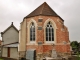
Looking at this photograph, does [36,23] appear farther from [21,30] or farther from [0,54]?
[0,54]

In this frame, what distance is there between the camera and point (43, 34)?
→ 867 inches

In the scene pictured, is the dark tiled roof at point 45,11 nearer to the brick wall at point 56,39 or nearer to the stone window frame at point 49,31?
the brick wall at point 56,39

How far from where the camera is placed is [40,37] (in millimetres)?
21859

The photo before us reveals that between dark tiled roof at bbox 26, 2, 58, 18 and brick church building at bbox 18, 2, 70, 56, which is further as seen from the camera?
dark tiled roof at bbox 26, 2, 58, 18

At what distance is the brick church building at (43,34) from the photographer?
2191cm

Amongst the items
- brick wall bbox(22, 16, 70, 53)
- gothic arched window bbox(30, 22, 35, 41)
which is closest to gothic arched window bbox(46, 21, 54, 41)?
brick wall bbox(22, 16, 70, 53)

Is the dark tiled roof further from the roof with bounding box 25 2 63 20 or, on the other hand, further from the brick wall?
the brick wall

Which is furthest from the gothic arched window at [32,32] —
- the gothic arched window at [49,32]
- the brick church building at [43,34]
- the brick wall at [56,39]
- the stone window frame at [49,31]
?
the gothic arched window at [49,32]

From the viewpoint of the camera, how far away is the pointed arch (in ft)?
73.8

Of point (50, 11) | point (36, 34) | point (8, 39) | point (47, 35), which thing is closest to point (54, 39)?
point (47, 35)

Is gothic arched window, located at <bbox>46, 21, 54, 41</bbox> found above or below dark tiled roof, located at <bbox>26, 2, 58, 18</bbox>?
below

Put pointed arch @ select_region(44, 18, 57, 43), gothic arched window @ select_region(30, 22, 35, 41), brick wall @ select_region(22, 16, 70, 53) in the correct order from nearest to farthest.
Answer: brick wall @ select_region(22, 16, 70, 53)
pointed arch @ select_region(44, 18, 57, 43)
gothic arched window @ select_region(30, 22, 35, 41)

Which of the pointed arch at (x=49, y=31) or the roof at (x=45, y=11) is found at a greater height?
the roof at (x=45, y=11)

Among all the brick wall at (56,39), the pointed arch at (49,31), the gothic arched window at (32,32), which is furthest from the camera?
the gothic arched window at (32,32)
